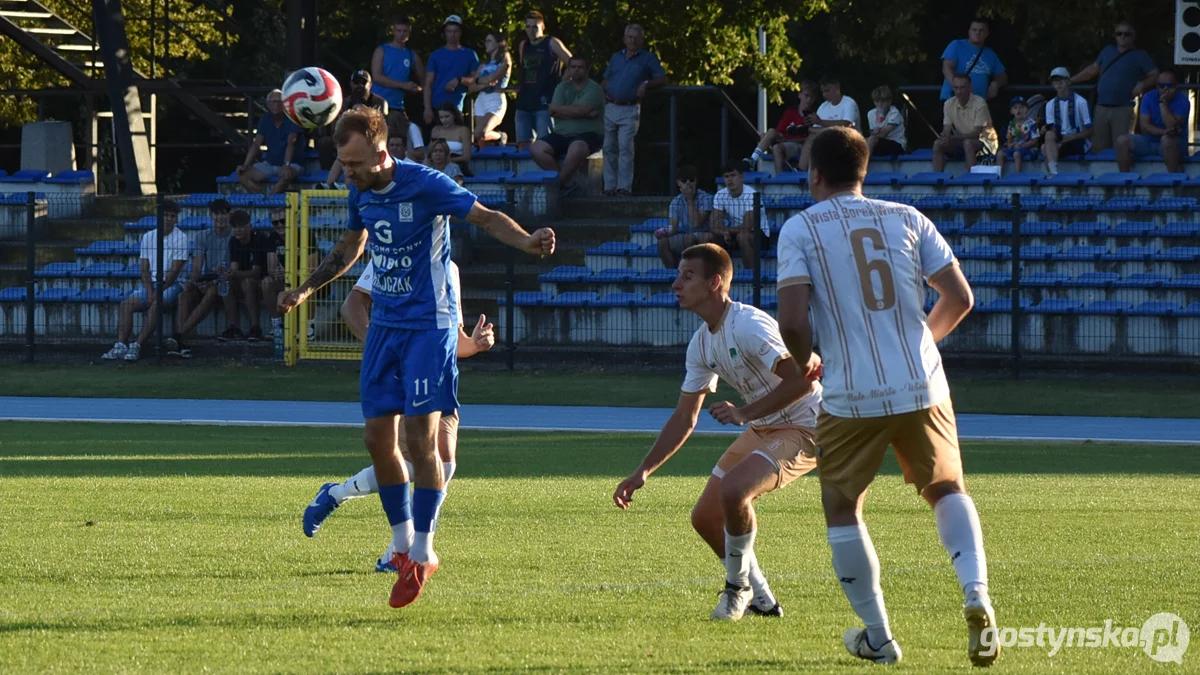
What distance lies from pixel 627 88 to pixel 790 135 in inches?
94.5

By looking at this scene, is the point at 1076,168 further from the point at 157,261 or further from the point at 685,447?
the point at 157,261

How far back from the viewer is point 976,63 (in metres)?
22.6

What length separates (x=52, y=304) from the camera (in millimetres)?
22922

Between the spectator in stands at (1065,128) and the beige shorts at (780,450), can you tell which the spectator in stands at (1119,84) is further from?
the beige shorts at (780,450)

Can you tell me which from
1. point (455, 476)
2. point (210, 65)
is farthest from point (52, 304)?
point (210, 65)

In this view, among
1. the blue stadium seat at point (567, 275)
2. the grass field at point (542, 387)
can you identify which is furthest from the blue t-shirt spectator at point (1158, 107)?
the blue stadium seat at point (567, 275)

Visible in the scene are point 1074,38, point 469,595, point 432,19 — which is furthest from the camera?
point 432,19

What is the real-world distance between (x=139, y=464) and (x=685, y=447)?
15.0ft

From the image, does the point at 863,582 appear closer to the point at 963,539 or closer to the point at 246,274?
the point at 963,539

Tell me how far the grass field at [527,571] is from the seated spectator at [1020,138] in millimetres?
10198

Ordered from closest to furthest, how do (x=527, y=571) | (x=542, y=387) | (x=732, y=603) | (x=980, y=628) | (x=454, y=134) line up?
(x=980, y=628) → (x=732, y=603) → (x=527, y=571) → (x=542, y=387) → (x=454, y=134)

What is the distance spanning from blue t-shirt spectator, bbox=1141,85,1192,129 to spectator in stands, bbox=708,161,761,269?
5531 millimetres

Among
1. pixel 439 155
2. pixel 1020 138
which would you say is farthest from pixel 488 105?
pixel 1020 138

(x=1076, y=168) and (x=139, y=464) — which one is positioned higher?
(x=1076, y=168)
